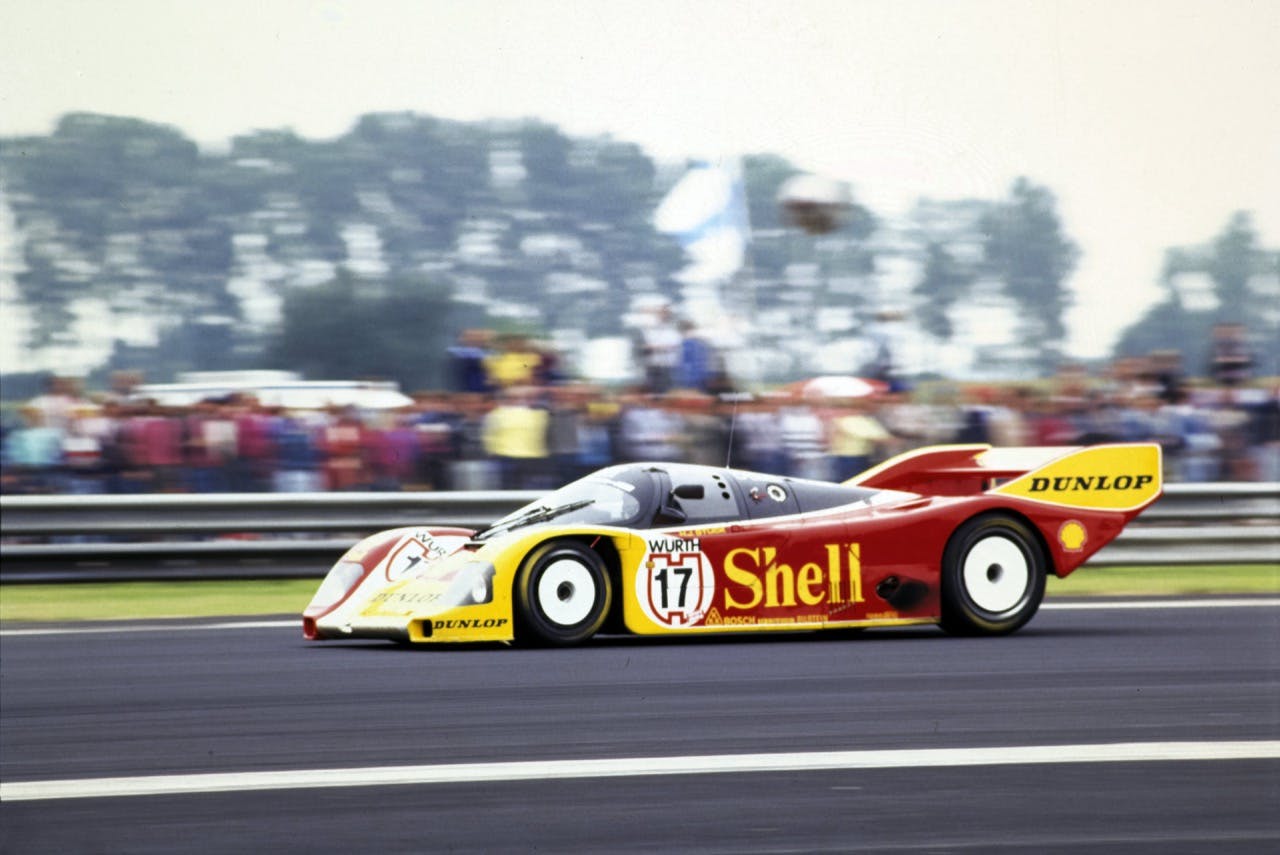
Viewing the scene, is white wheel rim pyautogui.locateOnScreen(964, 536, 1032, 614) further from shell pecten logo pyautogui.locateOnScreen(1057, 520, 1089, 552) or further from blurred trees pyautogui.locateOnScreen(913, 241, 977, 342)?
blurred trees pyautogui.locateOnScreen(913, 241, 977, 342)

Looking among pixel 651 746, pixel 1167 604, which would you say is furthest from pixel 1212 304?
pixel 651 746

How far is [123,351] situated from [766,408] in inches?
181

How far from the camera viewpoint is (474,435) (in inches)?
485

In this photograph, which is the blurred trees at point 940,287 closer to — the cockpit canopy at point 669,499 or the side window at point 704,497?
the cockpit canopy at point 669,499

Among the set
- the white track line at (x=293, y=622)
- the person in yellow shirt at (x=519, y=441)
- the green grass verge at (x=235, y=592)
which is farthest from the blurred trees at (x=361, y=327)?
the white track line at (x=293, y=622)

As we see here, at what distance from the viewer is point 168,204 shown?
13859mm

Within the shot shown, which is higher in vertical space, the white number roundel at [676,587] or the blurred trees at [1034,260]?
the blurred trees at [1034,260]

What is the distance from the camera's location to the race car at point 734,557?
307 inches

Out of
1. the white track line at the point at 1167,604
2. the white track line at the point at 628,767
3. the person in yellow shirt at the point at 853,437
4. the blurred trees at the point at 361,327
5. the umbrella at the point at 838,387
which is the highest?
the blurred trees at the point at 361,327

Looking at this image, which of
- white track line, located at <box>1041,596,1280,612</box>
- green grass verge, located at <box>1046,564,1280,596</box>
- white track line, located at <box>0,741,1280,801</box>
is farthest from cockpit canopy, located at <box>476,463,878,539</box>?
green grass verge, located at <box>1046,564,1280,596</box>

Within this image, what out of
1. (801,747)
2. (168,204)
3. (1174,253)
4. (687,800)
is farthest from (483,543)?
(1174,253)

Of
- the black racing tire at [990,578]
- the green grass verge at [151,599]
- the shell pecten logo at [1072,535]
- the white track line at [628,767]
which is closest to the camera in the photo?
the white track line at [628,767]

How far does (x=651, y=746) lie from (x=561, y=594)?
2601 mm

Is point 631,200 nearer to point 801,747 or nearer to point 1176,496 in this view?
point 1176,496
